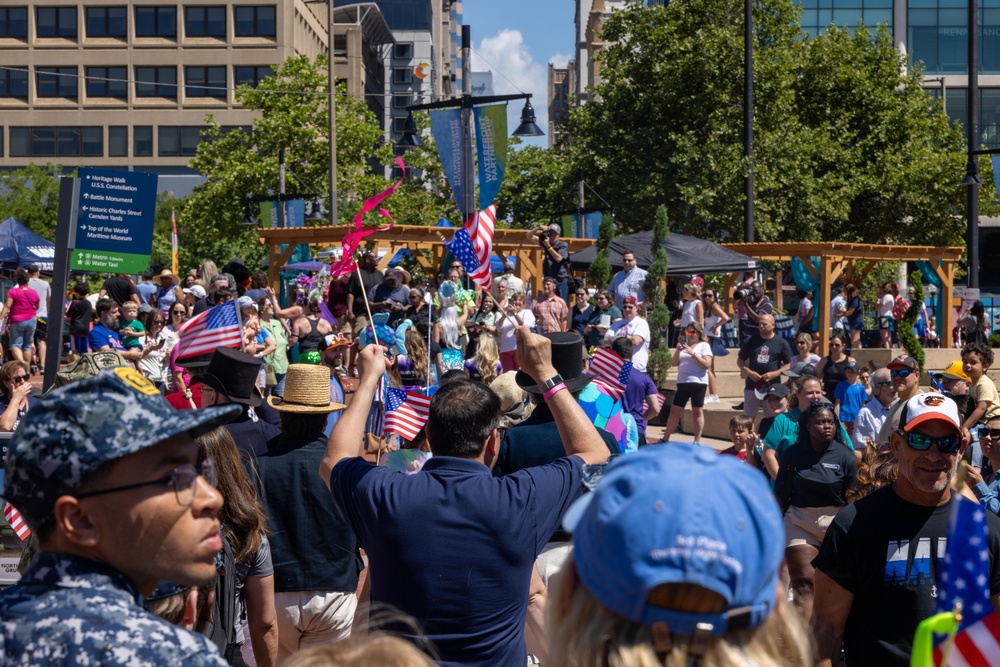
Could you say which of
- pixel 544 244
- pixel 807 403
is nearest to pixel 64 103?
Answer: pixel 544 244

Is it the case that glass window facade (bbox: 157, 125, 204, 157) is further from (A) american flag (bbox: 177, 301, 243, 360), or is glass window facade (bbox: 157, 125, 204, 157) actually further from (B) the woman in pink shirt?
(A) american flag (bbox: 177, 301, 243, 360)

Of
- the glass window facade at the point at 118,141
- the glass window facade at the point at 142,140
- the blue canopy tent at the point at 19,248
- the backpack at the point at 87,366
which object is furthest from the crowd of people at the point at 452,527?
the glass window facade at the point at 118,141

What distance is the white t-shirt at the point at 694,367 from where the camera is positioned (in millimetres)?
15039

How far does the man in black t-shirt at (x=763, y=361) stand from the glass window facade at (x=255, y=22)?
63364 mm

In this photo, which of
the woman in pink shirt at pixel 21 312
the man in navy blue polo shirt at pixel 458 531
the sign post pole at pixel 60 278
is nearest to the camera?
the man in navy blue polo shirt at pixel 458 531

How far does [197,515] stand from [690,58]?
35628mm

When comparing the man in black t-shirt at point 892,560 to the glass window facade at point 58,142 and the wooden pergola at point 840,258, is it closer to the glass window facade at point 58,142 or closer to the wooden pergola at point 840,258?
the wooden pergola at point 840,258

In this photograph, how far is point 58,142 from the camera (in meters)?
76.2

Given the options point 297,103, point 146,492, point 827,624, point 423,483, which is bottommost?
point 827,624

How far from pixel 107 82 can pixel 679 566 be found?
259 feet

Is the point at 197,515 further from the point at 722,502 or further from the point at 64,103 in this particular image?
the point at 64,103

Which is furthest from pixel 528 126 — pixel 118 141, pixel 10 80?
pixel 10 80

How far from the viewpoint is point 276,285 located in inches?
1027

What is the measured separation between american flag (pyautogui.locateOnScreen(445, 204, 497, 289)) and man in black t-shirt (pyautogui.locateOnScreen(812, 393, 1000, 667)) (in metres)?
9.26
